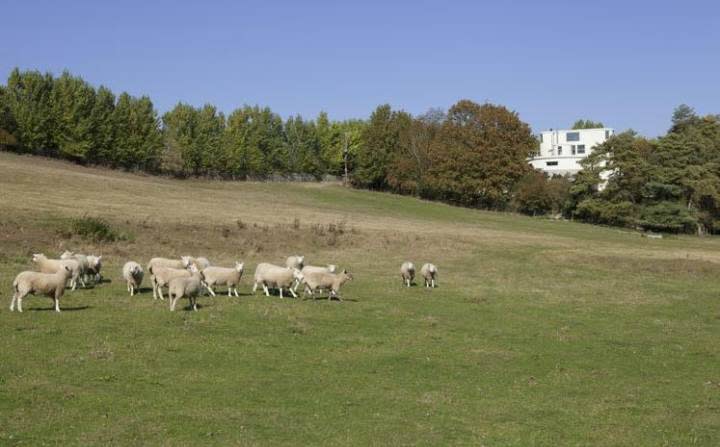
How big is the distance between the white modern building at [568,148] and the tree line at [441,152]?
1244 inches

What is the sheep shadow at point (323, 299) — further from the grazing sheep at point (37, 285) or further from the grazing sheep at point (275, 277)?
the grazing sheep at point (37, 285)

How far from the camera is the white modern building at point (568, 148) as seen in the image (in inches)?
5989

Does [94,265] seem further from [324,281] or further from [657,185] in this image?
[657,185]

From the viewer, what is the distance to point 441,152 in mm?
111000

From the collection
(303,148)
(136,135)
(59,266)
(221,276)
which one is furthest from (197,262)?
(303,148)

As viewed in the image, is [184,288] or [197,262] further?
[197,262]

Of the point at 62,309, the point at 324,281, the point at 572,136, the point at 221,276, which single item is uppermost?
the point at 572,136

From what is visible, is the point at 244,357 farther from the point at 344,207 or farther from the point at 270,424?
the point at 344,207

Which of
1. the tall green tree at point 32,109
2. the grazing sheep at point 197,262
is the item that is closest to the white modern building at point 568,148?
the tall green tree at point 32,109

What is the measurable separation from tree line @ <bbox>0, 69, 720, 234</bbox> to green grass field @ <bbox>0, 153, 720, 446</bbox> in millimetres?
64629

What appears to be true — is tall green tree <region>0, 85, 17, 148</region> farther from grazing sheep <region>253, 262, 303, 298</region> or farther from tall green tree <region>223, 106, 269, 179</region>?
grazing sheep <region>253, 262, 303, 298</region>

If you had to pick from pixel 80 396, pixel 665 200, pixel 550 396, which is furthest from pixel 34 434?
pixel 665 200

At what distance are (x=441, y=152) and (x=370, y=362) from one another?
94042mm

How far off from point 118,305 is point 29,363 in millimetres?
7561
